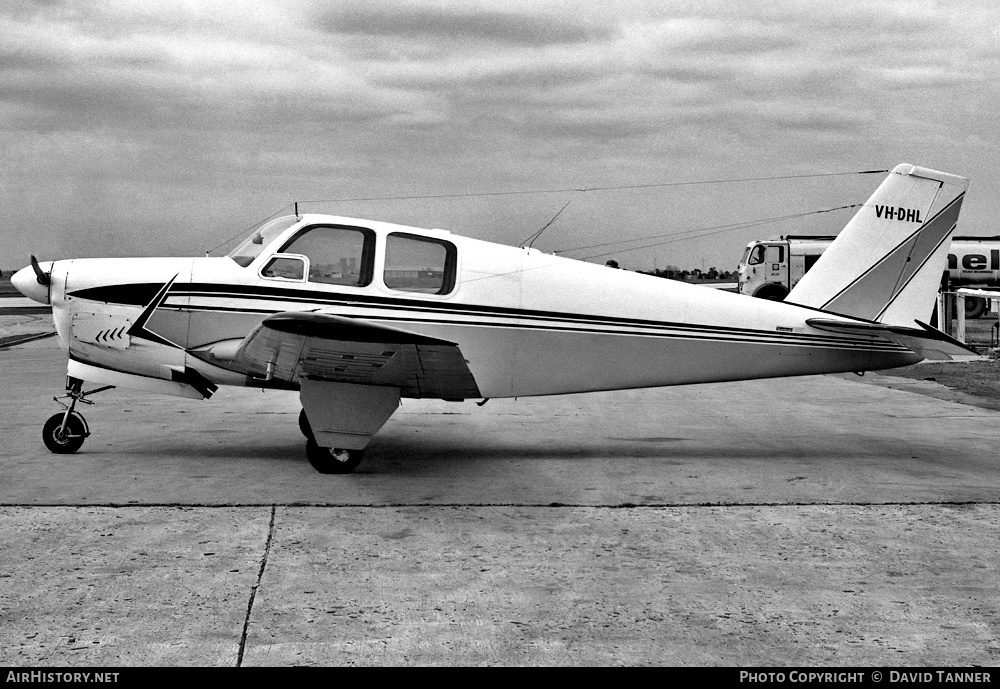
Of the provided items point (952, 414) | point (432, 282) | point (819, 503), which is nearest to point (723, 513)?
point (819, 503)

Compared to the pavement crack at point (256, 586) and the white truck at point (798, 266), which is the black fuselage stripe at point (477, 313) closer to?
the pavement crack at point (256, 586)

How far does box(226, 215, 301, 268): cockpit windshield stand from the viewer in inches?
335

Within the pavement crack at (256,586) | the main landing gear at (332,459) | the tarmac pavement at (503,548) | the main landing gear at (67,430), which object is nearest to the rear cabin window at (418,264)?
the main landing gear at (332,459)

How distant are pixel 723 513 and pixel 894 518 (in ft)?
3.74

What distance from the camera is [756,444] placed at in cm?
1005

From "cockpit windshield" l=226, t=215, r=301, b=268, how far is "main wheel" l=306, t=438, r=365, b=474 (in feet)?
5.56

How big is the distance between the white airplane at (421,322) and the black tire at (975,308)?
29.9 metres

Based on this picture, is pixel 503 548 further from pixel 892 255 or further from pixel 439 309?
pixel 892 255

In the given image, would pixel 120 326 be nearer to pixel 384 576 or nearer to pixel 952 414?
pixel 384 576

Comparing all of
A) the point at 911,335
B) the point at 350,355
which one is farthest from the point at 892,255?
the point at 350,355

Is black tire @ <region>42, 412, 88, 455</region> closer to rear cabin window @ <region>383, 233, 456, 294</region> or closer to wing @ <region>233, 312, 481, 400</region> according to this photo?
wing @ <region>233, 312, 481, 400</region>

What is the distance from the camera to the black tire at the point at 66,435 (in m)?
8.85

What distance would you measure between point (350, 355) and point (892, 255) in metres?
5.48

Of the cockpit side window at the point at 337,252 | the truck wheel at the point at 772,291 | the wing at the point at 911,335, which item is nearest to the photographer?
the cockpit side window at the point at 337,252
